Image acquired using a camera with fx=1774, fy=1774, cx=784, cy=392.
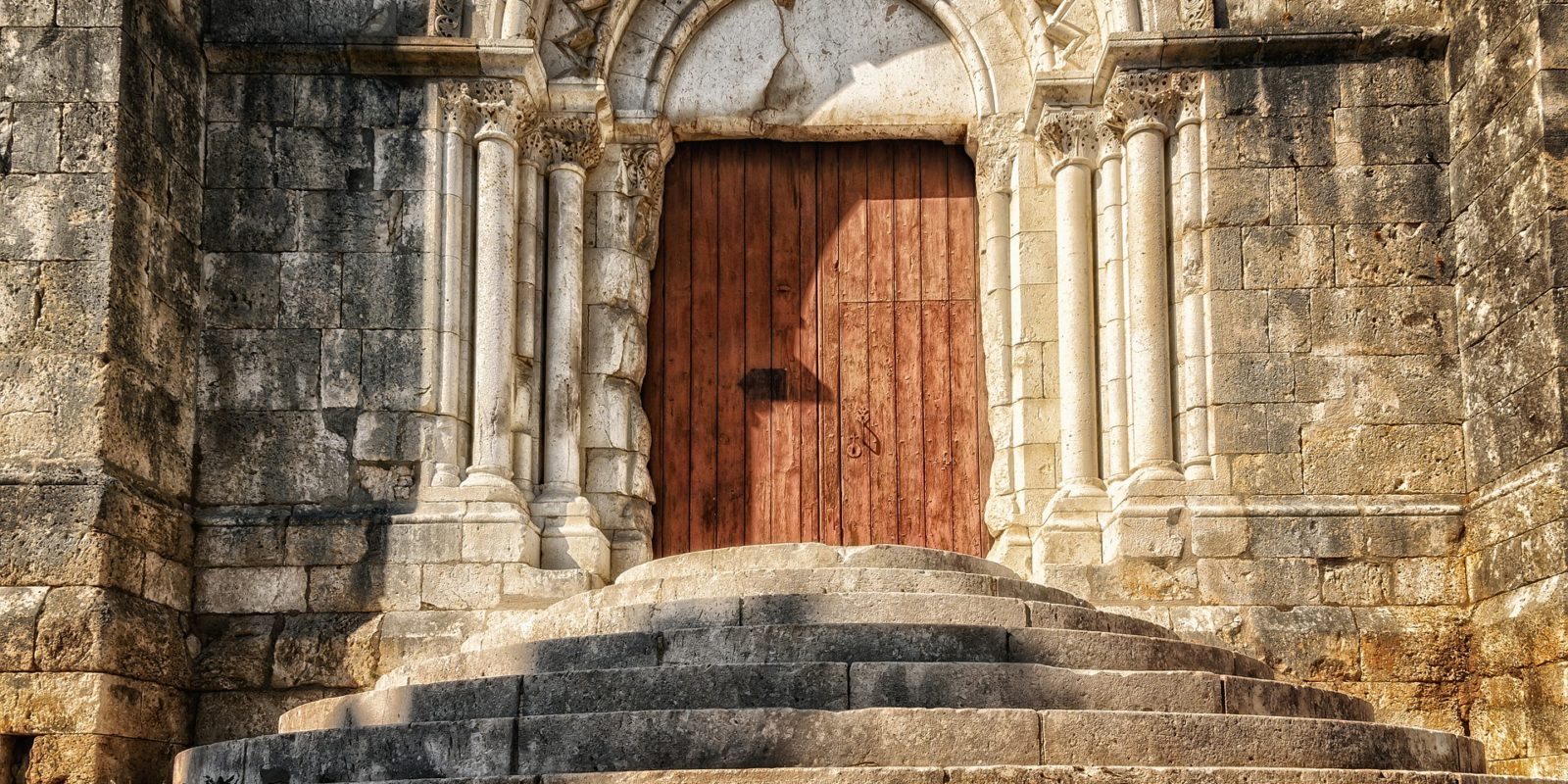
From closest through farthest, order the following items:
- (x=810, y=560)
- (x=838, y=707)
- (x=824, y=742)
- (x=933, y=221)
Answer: (x=824, y=742)
(x=838, y=707)
(x=810, y=560)
(x=933, y=221)

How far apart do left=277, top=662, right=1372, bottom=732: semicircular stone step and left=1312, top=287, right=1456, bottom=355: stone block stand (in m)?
2.84

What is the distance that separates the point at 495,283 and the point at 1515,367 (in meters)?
5.08

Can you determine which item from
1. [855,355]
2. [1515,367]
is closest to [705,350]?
[855,355]

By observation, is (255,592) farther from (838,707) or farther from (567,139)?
(838,707)

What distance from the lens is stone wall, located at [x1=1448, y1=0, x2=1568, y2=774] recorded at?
7914 millimetres

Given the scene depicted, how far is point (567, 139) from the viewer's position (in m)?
9.78

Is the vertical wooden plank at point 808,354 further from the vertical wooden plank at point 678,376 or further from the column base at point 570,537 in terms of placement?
the column base at point 570,537

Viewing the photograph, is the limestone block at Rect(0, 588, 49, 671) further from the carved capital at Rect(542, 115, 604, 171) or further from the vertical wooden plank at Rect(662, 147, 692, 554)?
the carved capital at Rect(542, 115, 604, 171)

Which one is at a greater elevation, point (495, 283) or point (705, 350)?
point (495, 283)

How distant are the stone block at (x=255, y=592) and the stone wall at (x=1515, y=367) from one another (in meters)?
5.79

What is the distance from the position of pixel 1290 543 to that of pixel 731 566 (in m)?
2.88

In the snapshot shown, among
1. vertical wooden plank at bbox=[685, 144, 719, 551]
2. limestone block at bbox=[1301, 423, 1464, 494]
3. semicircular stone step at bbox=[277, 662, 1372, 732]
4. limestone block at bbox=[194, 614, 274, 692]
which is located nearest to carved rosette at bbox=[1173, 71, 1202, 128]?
limestone block at bbox=[1301, 423, 1464, 494]

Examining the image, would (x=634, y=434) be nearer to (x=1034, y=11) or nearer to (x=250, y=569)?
(x=250, y=569)

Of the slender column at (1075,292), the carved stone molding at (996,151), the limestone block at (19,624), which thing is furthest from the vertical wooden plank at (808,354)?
the limestone block at (19,624)
